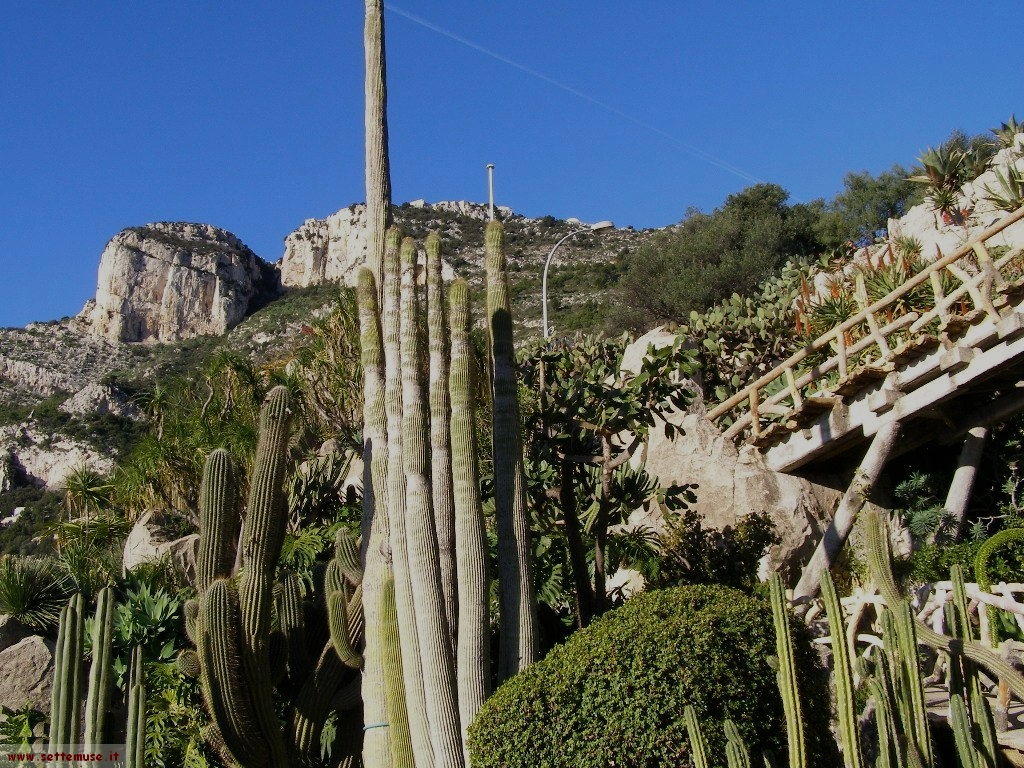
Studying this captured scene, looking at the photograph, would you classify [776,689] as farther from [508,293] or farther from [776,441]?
[776,441]

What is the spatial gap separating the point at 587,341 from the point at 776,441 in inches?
112

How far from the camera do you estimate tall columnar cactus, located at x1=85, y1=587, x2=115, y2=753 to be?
5.95 m

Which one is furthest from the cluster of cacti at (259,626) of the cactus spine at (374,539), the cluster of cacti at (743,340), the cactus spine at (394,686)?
the cluster of cacti at (743,340)

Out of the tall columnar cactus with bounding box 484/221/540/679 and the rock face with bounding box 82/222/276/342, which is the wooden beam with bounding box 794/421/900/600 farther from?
the rock face with bounding box 82/222/276/342

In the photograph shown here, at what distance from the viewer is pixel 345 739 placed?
7605mm

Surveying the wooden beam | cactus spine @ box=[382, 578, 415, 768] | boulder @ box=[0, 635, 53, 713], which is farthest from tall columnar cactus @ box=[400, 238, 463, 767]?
the wooden beam

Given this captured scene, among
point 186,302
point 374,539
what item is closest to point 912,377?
point 374,539

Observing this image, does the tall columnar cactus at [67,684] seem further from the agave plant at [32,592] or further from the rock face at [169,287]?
the rock face at [169,287]

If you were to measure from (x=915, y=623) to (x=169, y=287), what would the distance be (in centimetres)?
6119

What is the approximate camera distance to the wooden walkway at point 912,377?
35.1ft

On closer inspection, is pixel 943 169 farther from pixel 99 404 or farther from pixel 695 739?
pixel 99 404

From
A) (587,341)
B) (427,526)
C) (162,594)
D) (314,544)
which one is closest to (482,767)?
(427,526)

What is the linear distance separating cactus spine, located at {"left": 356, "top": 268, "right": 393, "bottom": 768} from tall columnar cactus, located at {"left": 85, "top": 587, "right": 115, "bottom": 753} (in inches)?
63.9

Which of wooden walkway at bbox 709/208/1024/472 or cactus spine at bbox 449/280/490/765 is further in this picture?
wooden walkway at bbox 709/208/1024/472
